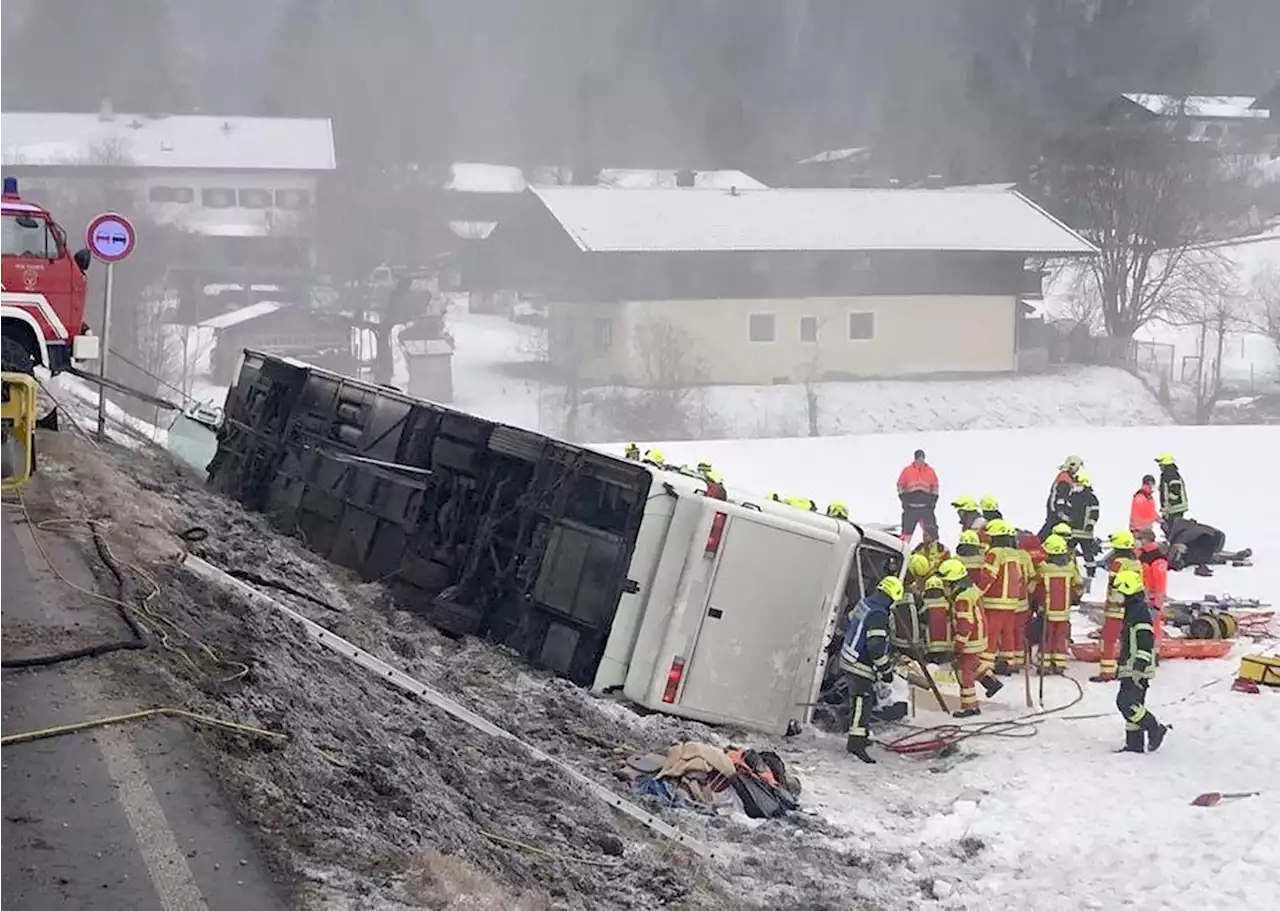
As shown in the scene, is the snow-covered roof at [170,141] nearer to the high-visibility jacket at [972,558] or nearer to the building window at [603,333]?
the building window at [603,333]

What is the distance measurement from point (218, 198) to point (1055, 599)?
59662 mm

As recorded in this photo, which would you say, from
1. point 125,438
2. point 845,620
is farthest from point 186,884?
point 125,438

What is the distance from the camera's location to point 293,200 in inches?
2554

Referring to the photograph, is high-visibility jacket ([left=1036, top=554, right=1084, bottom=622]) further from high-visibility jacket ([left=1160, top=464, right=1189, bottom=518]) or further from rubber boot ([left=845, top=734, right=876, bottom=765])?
high-visibility jacket ([left=1160, top=464, right=1189, bottom=518])

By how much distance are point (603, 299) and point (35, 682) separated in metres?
38.0

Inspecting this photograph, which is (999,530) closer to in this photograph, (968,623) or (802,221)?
(968,623)

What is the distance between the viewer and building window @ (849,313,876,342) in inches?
1801

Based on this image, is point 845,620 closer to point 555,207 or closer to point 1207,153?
point 555,207

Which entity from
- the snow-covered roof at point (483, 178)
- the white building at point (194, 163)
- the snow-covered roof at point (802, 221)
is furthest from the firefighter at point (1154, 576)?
the snow-covered roof at point (483, 178)

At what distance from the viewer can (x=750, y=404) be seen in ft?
136

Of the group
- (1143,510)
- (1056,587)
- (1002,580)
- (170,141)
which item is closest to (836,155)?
(170,141)

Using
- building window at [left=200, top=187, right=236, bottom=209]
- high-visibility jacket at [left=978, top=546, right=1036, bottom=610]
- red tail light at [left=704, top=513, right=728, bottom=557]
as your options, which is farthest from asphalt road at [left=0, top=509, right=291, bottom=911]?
building window at [left=200, top=187, right=236, bottom=209]

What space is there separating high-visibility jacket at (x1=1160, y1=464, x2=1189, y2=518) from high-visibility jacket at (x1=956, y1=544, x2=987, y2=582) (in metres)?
4.63

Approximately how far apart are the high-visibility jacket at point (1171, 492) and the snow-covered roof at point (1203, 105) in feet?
169
